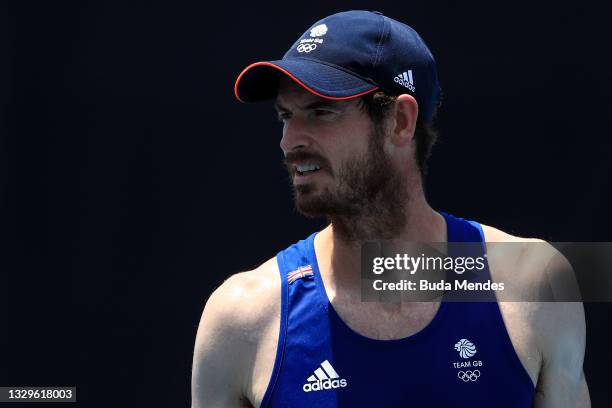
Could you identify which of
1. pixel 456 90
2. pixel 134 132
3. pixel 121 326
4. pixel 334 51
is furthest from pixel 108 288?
pixel 334 51

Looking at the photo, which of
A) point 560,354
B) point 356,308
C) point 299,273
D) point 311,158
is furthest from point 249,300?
point 560,354

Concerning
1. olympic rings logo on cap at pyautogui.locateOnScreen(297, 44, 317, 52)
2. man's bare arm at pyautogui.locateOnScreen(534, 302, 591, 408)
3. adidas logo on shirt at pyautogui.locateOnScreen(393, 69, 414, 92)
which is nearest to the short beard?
adidas logo on shirt at pyautogui.locateOnScreen(393, 69, 414, 92)

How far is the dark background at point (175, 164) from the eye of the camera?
125 inches

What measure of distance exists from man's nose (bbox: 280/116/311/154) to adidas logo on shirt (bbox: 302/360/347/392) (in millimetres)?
432

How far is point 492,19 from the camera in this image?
3176 millimetres

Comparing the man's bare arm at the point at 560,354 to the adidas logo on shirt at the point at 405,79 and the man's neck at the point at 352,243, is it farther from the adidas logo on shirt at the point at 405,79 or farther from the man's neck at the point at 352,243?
the adidas logo on shirt at the point at 405,79

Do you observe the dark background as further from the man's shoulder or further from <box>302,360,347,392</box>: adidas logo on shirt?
<box>302,360,347,392</box>: adidas logo on shirt

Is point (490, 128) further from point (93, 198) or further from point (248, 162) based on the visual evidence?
point (93, 198)

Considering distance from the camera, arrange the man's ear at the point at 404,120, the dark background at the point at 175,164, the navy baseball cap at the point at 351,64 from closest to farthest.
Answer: the navy baseball cap at the point at 351,64, the man's ear at the point at 404,120, the dark background at the point at 175,164

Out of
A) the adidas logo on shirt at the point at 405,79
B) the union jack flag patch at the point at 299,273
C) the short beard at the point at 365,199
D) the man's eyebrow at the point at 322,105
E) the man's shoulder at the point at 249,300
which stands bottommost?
the man's shoulder at the point at 249,300

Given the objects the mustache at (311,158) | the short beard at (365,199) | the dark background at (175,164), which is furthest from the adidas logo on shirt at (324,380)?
the dark background at (175,164)

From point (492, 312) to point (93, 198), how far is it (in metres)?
1.57

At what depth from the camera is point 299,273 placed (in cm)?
213

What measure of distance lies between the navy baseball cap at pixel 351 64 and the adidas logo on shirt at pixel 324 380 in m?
0.53
